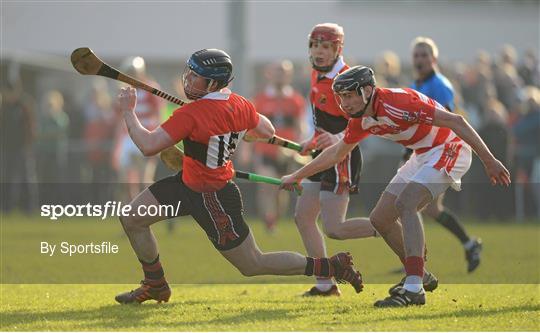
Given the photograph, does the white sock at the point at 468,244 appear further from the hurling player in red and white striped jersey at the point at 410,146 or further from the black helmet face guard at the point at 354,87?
the black helmet face guard at the point at 354,87

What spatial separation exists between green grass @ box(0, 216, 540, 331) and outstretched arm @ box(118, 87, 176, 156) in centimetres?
116

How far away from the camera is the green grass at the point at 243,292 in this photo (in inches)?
332

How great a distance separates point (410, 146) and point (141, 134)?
209 cm

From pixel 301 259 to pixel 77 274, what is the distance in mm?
3402

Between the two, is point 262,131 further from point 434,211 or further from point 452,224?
point 452,224

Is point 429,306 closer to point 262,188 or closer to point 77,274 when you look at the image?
point 77,274

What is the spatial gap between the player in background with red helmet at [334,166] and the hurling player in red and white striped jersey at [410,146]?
0.57 meters

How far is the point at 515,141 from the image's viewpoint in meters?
20.1

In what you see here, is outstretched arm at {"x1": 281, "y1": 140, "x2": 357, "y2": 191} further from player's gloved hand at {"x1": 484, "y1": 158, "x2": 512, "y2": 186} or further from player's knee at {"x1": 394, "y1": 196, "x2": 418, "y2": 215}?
player's gloved hand at {"x1": 484, "y1": 158, "x2": 512, "y2": 186}

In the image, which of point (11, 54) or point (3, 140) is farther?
point (11, 54)

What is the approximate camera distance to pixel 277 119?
687 inches

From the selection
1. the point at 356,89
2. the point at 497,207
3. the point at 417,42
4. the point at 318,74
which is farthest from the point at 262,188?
the point at 356,89

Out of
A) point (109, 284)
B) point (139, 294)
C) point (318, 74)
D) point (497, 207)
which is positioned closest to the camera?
point (139, 294)

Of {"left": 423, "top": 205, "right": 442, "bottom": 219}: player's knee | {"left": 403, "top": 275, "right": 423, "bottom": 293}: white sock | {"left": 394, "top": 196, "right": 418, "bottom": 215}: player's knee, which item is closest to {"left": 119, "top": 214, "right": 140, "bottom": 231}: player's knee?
{"left": 394, "top": 196, "right": 418, "bottom": 215}: player's knee
